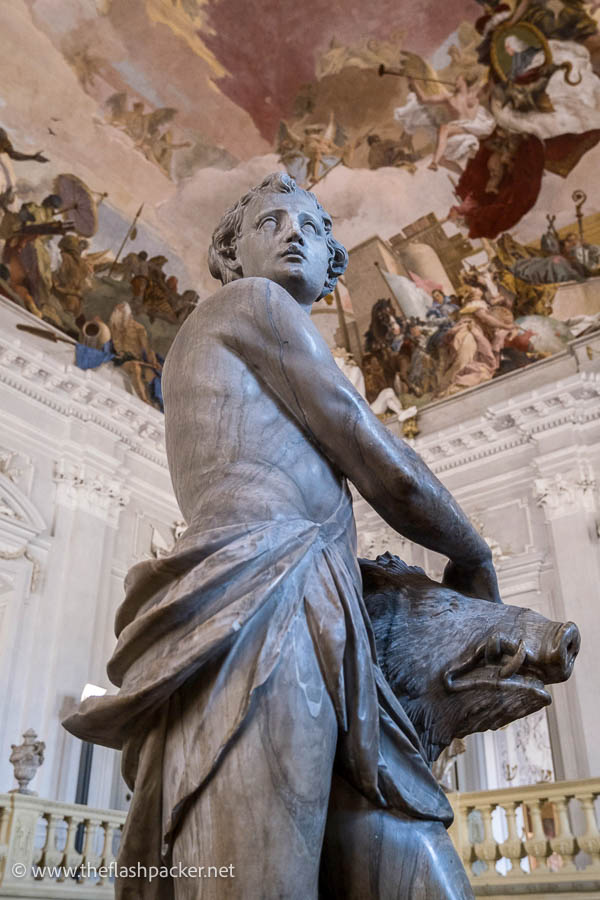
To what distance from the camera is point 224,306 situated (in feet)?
5.54

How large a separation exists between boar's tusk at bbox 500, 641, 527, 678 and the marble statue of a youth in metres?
0.18

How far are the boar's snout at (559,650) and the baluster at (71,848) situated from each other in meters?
7.45

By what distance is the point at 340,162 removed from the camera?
594 inches

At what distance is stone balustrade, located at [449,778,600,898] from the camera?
733 centimetres

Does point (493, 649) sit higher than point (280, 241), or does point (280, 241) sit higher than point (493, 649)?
point (280, 241)

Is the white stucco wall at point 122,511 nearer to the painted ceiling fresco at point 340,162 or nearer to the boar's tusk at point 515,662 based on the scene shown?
the painted ceiling fresco at point 340,162

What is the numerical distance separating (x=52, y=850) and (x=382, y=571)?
23.6 ft

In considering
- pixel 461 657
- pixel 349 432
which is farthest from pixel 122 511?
pixel 461 657

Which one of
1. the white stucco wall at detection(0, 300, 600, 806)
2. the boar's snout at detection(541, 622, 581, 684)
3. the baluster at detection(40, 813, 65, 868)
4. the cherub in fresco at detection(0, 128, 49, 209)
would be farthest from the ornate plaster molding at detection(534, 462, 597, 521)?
the boar's snout at detection(541, 622, 581, 684)

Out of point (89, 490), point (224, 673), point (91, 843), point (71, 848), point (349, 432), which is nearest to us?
point (224, 673)

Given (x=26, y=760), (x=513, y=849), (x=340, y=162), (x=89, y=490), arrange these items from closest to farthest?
(x=513, y=849)
(x=26, y=760)
(x=89, y=490)
(x=340, y=162)

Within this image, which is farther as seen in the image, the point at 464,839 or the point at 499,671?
the point at 464,839

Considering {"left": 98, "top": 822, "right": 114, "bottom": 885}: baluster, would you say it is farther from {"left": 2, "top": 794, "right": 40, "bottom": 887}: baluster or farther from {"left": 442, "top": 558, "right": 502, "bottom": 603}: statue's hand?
{"left": 442, "top": 558, "right": 502, "bottom": 603}: statue's hand

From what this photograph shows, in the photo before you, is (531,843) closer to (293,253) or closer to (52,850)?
(52,850)
